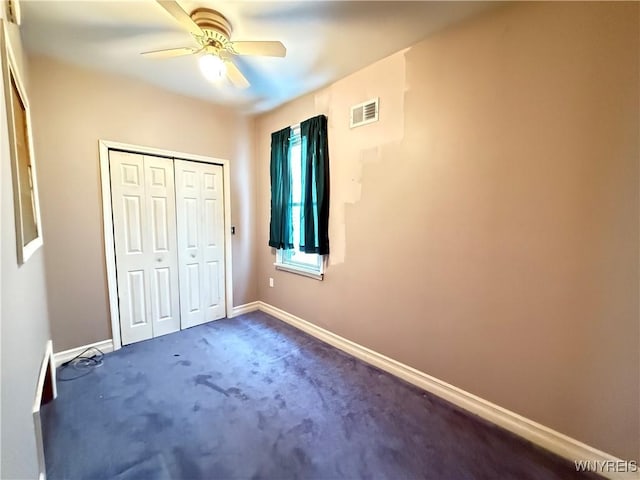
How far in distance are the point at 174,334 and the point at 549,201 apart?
11.9 ft

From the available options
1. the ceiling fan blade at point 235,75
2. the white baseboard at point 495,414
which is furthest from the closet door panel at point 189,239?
the white baseboard at point 495,414

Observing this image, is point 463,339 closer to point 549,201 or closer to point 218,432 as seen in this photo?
point 549,201

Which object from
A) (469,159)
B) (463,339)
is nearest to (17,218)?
(469,159)

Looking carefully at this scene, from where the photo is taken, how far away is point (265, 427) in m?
1.78

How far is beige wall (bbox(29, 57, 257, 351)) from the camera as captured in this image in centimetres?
237

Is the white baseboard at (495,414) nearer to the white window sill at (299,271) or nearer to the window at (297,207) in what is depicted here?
the white window sill at (299,271)

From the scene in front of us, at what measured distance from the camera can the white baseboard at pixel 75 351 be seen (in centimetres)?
246

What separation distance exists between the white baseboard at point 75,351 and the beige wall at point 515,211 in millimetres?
2593

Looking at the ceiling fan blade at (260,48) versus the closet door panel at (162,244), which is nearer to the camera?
the ceiling fan blade at (260,48)

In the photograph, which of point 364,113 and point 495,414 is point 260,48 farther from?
point 495,414

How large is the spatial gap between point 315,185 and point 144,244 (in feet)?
6.32

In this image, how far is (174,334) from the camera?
10.2 ft

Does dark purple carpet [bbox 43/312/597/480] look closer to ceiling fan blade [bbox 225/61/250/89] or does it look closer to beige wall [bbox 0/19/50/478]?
beige wall [bbox 0/19/50/478]

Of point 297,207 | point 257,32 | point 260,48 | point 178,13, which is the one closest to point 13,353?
point 178,13
